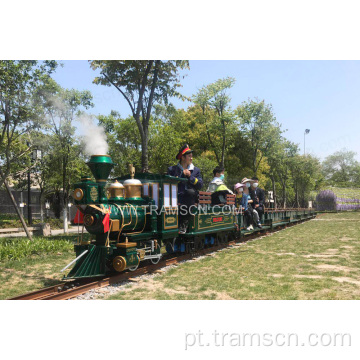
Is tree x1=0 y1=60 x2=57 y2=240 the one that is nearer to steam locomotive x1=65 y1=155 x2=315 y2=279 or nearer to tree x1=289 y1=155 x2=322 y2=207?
steam locomotive x1=65 y1=155 x2=315 y2=279

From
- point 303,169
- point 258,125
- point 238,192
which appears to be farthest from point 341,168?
point 238,192

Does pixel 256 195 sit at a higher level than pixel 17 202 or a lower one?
higher

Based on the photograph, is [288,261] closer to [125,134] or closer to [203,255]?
[203,255]

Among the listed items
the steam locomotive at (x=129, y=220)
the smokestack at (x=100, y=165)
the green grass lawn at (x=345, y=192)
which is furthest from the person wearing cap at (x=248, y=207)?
the green grass lawn at (x=345, y=192)

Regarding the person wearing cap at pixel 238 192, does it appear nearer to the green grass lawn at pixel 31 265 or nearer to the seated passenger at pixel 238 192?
the seated passenger at pixel 238 192

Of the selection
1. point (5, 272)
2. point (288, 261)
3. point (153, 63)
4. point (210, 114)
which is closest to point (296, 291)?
point (288, 261)

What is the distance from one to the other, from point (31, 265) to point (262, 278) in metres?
6.18

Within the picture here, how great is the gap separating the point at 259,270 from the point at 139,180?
3.61m

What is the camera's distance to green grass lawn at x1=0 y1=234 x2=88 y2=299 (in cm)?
701

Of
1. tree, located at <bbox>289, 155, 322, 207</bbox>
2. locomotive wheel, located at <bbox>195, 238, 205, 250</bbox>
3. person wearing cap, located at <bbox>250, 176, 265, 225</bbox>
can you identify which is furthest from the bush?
locomotive wheel, located at <bbox>195, 238, 205, 250</bbox>

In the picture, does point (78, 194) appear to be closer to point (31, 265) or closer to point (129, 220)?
point (129, 220)

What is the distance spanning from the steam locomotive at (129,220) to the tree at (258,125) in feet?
70.2

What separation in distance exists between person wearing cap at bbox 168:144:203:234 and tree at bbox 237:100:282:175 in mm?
21902

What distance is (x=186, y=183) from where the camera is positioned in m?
9.47
